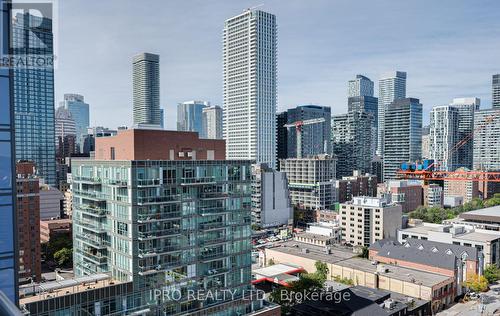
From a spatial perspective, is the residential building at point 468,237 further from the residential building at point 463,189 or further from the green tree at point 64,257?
the residential building at point 463,189

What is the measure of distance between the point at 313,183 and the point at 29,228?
8301cm

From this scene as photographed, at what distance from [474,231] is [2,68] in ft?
276

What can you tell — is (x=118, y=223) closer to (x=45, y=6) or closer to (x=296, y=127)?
(x=45, y=6)

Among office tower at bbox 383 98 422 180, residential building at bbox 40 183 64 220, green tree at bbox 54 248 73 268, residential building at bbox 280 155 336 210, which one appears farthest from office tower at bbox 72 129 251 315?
office tower at bbox 383 98 422 180

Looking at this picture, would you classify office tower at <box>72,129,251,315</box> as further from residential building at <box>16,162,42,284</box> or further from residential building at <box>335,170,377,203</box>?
residential building at <box>335,170,377,203</box>

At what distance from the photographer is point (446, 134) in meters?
180

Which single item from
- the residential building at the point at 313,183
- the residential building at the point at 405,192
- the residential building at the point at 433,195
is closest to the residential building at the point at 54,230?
the residential building at the point at 313,183

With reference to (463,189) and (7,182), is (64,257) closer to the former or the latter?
(7,182)

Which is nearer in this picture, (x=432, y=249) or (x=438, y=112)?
(x=432, y=249)

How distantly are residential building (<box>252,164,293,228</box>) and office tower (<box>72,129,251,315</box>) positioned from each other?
69103 mm

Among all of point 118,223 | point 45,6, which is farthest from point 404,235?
point 45,6

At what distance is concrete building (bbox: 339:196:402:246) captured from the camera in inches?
3159

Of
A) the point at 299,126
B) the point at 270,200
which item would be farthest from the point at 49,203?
the point at 299,126

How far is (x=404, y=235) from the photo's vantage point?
7794 cm
